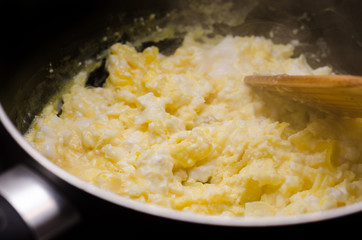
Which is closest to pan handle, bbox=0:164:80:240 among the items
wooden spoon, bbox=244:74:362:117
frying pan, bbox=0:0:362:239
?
Answer: frying pan, bbox=0:0:362:239

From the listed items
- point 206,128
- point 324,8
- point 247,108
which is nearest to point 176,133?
point 206,128

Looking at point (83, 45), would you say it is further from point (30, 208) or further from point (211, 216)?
point (211, 216)

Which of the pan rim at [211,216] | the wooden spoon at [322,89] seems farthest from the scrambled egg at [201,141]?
the pan rim at [211,216]

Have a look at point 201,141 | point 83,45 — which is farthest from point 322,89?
point 83,45

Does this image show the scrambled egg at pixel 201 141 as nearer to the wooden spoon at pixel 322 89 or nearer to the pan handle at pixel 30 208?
the wooden spoon at pixel 322 89

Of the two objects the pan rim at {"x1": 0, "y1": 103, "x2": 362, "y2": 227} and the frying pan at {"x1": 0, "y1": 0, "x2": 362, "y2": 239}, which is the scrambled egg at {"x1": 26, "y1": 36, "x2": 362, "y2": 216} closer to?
the frying pan at {"x1": 0, "y1": 0, "x2": 362, "y2": 239}

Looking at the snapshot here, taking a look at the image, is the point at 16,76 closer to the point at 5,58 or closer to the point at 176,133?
the point at 5,58

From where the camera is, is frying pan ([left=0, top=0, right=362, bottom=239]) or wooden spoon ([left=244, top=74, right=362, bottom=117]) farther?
wooden spoon ([left=244, top=74, right=362, bottom=117])

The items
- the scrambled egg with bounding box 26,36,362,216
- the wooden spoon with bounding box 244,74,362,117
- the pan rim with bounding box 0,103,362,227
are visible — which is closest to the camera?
the pan rim with bounding box 0,103,362,227
